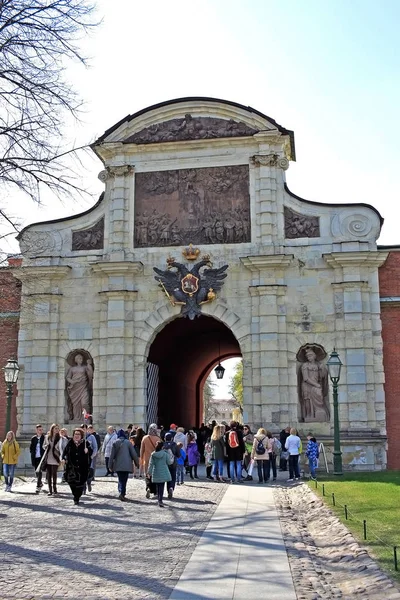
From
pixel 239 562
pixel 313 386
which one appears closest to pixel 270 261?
pixel 313 386

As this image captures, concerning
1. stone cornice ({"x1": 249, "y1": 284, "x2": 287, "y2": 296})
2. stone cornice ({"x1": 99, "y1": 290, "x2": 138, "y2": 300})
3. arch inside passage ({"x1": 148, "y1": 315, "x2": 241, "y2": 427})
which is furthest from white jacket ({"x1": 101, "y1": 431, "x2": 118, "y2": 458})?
stone cornice ({"x1": 249, "y1": 284, "x2": 287, "y2": 296})

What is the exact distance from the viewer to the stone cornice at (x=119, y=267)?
78.7 ft

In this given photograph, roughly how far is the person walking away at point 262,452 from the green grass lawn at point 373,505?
1497 mm

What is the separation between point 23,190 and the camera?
1409cm

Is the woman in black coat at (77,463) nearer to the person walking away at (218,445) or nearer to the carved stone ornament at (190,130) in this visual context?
the person walking away at (218,445)

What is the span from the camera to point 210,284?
2386 cm

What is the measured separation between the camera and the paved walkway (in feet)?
24.2

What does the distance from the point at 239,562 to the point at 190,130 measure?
18898 millimetres

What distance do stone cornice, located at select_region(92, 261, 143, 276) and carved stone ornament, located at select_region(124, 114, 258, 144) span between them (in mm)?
4713

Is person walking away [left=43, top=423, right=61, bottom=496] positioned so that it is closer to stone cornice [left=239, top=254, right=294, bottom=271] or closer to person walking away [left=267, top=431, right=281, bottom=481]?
person walking away [left=267, top=431, right=281, bottom=481]

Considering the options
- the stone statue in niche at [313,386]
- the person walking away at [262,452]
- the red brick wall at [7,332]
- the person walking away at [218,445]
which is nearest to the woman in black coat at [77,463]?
the person walking away at [218,445]

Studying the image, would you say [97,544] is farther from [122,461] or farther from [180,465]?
[180,465]

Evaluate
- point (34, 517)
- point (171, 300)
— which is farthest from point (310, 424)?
point (34, 517)

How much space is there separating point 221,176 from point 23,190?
1182cm
